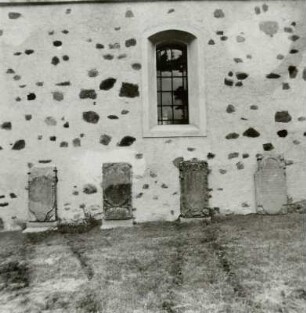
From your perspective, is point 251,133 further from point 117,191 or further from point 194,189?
point 117,191

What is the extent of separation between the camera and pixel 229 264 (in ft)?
12.2

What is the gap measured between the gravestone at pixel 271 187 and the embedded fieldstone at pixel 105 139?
95.8 inches

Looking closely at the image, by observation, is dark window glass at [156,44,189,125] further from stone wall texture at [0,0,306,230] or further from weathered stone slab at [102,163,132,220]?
weathered stone slab at [102,163,132,220]

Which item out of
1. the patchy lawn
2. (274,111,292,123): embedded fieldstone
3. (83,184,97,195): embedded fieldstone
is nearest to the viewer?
the patchy lawn

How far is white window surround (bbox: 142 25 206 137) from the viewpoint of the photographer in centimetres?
582

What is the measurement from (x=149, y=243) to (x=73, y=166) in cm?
198

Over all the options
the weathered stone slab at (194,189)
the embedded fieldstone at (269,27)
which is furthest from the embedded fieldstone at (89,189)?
the embedded fieldstone at (269,27)

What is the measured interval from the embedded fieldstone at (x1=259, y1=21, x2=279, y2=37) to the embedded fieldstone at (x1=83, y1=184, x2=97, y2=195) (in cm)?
375

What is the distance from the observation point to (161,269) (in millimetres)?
3684

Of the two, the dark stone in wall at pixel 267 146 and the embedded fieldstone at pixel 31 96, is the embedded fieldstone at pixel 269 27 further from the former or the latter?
the embedded fieldstone at pixel 31 96

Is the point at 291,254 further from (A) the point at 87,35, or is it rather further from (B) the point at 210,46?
(A) the point at 87,35

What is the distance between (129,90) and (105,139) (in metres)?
0.88

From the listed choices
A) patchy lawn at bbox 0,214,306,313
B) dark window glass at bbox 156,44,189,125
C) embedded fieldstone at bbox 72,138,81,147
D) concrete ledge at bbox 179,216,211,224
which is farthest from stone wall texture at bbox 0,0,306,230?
patchy lawn at bbox 0,214,306,313

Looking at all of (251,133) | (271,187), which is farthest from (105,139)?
(271,187)
